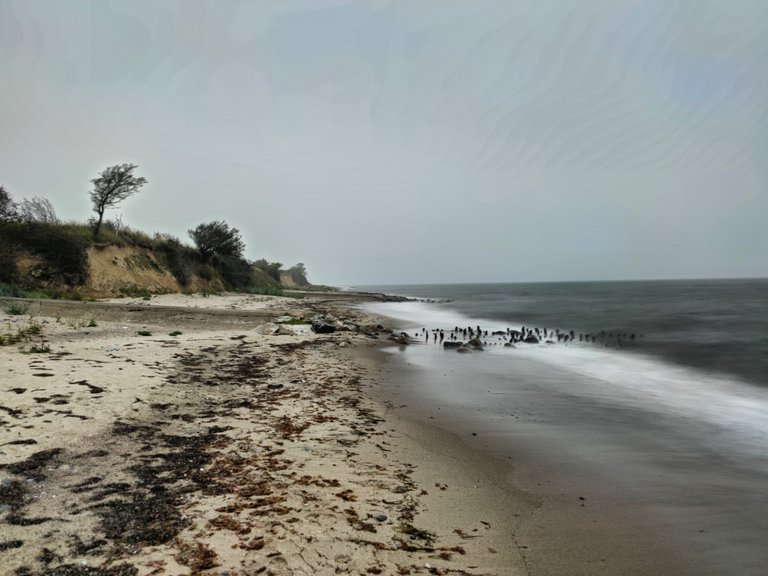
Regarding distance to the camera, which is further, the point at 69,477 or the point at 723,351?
the point at 723,351

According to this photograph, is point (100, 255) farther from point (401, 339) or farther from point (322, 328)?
point (401, 339)

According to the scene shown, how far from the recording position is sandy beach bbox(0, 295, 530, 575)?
316 cm

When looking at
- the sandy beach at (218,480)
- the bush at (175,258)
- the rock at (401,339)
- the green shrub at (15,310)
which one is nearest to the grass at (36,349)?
the sandy beach at (218,480)

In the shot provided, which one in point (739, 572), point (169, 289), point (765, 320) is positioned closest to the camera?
point (739, 572)

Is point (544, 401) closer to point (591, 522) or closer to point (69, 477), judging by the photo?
point (591, 522)

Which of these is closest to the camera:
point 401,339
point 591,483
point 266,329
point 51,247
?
point 591,483

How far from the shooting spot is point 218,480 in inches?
173

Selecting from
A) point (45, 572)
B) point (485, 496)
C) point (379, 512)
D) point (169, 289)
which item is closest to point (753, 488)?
point (485, 496)

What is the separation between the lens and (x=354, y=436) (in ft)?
20.3

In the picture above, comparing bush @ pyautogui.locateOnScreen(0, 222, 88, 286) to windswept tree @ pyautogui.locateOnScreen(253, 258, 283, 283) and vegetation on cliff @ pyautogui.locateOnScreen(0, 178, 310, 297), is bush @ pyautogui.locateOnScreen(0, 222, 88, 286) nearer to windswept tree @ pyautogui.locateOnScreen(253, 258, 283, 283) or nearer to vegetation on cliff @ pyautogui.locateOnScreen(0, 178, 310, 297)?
vegetation on cliff @ pyautogui.locateOnScreen(0, 178, 310, 297)

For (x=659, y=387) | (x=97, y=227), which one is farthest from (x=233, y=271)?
(x=659, y=387)

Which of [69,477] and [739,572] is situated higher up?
[69,477]

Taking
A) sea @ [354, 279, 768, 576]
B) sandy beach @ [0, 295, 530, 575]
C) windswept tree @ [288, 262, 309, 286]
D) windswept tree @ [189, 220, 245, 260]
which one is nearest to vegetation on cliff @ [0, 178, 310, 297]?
windswept tree @ [189, 220, 245, 260]

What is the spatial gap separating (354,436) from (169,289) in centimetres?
3325
